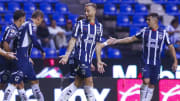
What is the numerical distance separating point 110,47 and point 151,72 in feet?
15.8

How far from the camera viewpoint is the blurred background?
40.4 ft

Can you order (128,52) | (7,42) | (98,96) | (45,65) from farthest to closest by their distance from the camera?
(128,52), (45,65), (98,96), (7,42)

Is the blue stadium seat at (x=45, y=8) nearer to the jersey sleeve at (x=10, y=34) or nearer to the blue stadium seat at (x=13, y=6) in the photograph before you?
the blue stadium seat at (x=13, y=6)

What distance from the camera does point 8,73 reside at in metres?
11.2

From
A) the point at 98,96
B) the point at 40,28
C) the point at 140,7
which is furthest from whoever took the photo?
the point at 140,7

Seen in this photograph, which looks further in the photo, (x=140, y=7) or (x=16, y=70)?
(x=140, y=7)

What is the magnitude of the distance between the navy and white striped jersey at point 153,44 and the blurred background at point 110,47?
47.1 inches

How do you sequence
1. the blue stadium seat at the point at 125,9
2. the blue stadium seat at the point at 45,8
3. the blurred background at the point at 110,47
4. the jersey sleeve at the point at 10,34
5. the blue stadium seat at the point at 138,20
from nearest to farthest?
the jersey sleeve at the point at 10,34 → the blurred background at the point at 110,47 → the blue stadium seat at the point at 45,8 → the blue stadium seat at the point at 138,20 → the blue stadium seat at the point at 125,9

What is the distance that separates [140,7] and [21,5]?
11.8 feet

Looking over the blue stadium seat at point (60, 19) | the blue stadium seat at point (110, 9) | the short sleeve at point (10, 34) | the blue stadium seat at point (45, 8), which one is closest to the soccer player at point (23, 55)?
the short sleeve at point (10, 34)

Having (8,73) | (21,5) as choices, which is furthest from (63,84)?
(21,5)

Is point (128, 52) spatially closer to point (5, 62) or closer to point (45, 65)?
point (45, 65)

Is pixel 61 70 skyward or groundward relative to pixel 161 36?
groundward

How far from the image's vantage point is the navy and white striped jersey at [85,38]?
10562 millimetres
